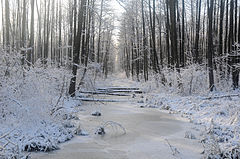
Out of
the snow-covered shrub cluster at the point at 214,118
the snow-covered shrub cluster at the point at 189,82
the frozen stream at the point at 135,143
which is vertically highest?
the snow-covered shrub cluster at the point at 189,82

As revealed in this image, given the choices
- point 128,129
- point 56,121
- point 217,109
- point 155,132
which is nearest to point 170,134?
point 155,132

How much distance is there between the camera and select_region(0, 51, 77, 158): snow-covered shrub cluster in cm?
535

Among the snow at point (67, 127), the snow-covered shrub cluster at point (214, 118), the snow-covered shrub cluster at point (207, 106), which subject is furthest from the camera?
the snow at point (67, 127)

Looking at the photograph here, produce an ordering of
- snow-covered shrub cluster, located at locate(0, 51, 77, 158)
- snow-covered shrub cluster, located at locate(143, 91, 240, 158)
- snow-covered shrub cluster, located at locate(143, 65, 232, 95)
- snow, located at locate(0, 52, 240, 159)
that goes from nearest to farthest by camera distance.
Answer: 1. snow-covered shrub cluster, located at locate(143, 91, 240, 158)
2. snow, located at locate(0, 52, 240, 159)
3. snow-covered shrub cluster, located at locate(0, 51, 77, 158)
4. snow-covered shrub cluster, located at locate(143, 65, 232, 95)

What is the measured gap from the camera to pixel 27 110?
5.37 metres

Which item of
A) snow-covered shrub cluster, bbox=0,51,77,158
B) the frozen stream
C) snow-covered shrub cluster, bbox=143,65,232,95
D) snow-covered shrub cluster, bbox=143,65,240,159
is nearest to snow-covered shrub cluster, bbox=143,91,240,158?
snow-covered shrub cluster, bbox=143,65,240,159

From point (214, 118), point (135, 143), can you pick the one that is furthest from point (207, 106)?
point (135, 143)

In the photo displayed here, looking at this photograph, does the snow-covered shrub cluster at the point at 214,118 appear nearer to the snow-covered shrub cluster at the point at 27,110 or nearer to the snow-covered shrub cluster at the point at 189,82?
the snow-covered shrub cluster at the point at 189,82

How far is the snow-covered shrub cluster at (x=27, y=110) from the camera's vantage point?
535 centimetres

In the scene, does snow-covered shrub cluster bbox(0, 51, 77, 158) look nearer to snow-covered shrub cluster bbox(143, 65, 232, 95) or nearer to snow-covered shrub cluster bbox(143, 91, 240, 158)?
snow-covered shrub cluster bbox(143, 91, 240, 158)

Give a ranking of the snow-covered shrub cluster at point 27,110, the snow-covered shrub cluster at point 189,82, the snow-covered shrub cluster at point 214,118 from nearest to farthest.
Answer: the snow-covered shrub cluster at point 214,118 < the snow-covered shrub cluster at point 27,110 < the snow-covered shrub cluster at point 189,82

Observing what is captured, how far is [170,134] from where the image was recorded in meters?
6.73

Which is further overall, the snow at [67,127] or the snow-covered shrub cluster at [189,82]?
the snow-covered shrub cluster at [189,82]

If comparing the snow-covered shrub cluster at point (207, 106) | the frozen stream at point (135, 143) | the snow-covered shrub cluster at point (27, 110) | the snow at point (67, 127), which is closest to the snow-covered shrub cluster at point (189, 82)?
the snow-covered shrub cluster at point (207, 106)
